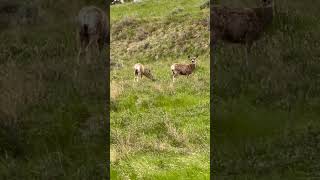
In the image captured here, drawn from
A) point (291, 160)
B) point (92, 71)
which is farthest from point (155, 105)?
point (291, 160)

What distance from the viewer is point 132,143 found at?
14.4 metres

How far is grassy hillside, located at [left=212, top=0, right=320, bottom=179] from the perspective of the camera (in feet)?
42.3

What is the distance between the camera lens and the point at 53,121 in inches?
613

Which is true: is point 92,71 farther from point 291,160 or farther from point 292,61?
point 291,160

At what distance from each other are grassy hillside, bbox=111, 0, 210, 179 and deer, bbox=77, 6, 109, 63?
171cm

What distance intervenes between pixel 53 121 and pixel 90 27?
12730 mm

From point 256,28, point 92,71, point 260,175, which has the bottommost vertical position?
point 260,175

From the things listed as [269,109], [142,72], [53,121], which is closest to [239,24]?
[142,72]

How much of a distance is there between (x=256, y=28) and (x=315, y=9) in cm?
513

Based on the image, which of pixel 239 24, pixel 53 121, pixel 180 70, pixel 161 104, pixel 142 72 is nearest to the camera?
pixel 53 121

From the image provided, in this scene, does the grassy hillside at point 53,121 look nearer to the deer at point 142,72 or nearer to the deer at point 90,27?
the deer at point 142,72

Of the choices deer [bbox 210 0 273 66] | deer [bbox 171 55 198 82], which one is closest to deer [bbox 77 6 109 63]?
deer [bbox 210 0 273 66]

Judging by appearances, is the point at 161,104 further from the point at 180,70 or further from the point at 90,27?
the point at 90,27

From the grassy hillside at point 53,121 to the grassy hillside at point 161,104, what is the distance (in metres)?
0.59
